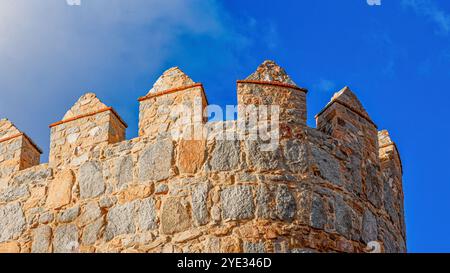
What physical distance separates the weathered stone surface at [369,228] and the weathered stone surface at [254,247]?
4.26ft

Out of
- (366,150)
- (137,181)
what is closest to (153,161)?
(137,181)

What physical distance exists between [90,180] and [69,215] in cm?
43

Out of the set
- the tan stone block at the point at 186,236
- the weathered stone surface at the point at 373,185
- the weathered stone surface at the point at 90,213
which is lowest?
the tan stone block at the point at 186,236

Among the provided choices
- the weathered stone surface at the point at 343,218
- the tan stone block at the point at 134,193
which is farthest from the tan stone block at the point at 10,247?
the weathered stone surface at the point at 343,218

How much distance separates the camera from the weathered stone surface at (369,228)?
1506 centimetres

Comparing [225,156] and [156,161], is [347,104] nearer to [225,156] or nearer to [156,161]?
[225,156]

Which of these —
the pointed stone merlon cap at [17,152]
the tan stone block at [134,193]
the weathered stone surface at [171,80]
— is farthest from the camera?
the pointed stone merlon cap at [17,152]

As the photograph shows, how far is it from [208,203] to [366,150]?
7.03 feet

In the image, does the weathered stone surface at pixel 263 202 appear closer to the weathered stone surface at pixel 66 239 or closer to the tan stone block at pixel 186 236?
the tan stone block at pixel 186 236

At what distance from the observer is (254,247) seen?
1423 centimetres

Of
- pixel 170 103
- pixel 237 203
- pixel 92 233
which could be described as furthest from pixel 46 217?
pixel 237 203

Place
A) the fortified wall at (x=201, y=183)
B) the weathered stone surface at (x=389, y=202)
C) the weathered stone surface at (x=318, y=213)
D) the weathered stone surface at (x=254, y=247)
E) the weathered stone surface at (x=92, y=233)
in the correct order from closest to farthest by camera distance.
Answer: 1. the weathered stone surface at (x=254, y=247)
2. the fortified wall at (x=201, y=183)
3. the weathered stone surface at (x=318, y=213)
4. the weathered stone surface at (x=92, y=233)
5. the weathered stone surface at (x=389, y=202)
